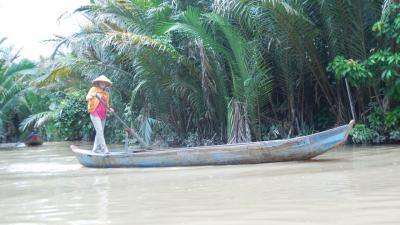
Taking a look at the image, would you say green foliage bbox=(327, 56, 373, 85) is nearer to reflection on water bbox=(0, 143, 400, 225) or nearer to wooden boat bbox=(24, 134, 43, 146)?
reflection on water bbox=(0, 143, 400, 225)

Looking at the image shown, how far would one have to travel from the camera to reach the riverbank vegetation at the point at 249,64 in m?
9.34

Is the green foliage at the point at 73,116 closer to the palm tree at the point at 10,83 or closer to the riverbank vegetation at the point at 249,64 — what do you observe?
the palm tree at the point at 10,83

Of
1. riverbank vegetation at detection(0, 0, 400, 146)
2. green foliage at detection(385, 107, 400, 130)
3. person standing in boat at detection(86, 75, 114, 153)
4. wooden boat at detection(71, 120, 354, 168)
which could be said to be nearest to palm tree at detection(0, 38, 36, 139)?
riverbank vegetation at detection(0, 0, 400, 146)

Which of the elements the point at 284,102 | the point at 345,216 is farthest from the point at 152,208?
the point at 284,102

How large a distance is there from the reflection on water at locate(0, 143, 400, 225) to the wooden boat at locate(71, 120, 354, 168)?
19 cm

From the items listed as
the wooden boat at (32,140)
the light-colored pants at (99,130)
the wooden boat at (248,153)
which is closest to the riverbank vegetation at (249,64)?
the light-colored pants at (99,130)

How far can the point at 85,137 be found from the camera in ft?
70.3

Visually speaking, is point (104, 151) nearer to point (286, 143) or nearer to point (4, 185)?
point (4, 185)

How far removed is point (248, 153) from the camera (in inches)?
280

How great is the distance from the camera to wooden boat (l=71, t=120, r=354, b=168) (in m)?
6.78

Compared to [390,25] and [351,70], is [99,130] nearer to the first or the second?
[351,70]

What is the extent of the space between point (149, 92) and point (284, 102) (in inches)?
121

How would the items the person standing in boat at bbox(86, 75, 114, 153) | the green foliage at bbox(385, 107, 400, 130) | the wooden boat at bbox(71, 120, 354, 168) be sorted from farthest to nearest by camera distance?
1. the green foliage at bbox(385, 107, 400, 130)
2. the person standing in boat at bbox(86, 75, 114, 153)
3. the wooden boat at bbox(71, 120, 354, 168)

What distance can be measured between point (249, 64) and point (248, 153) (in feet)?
10.2
